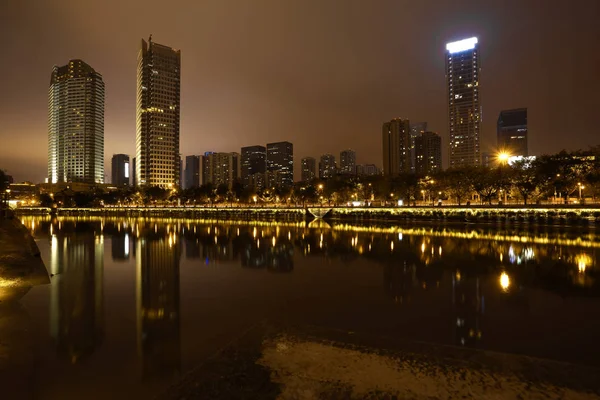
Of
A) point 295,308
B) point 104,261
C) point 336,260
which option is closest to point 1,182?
point 104,261

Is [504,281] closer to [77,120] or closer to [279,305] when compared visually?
[279,305]

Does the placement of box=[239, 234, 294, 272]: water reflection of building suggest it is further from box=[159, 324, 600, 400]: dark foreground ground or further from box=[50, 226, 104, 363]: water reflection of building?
box=[159, 324, 600, 400]: dark foreground ground

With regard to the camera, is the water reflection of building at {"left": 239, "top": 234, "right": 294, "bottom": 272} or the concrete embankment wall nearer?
the water reflection of building at {"left": 239, "top": 234, "right": 294, "bottom": 272}

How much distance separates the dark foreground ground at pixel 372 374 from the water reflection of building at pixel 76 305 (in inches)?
156

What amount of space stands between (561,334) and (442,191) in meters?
65.5

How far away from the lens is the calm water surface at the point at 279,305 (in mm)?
7895

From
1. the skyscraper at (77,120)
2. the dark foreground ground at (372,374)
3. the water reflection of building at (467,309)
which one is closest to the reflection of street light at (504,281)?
the water reflection of building at (467,309)

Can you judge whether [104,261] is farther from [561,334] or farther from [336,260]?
[561,334]

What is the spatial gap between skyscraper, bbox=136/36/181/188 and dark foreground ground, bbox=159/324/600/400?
162384mm

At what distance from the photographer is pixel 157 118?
164m

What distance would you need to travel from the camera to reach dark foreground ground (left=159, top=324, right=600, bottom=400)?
5660 mm

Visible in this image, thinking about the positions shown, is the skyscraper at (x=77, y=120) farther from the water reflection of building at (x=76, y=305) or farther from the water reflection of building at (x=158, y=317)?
the water reflection of building at (x=158, y=317)

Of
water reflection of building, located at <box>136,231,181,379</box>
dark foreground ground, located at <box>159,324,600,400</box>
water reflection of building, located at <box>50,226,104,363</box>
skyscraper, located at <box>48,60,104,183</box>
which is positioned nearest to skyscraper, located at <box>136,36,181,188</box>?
skyscraper, located at <box>48,60,104,183</box>

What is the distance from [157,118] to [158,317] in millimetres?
169139
